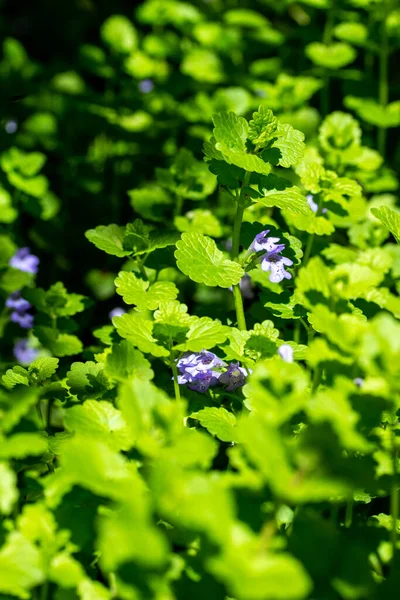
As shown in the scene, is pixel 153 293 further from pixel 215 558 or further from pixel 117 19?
pixel 117 19

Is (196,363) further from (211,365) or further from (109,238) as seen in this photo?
(109,238)

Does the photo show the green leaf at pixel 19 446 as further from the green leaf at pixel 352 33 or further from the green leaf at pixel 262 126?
the green leaf at pixel 352 33

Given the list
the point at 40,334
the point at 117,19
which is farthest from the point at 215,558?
the point at 117,19

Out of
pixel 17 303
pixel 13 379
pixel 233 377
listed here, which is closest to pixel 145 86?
pixel 17 303

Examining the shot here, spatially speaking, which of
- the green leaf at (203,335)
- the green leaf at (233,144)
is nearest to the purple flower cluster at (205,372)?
the green leaf at (203,335)

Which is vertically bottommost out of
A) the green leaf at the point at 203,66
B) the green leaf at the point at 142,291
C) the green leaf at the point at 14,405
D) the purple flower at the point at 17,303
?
the purple flower at the point at 17,303

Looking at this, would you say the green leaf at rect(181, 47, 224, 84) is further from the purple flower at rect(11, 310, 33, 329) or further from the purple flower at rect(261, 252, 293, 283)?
the purple flower at rect(261, 252, 293, 283)
